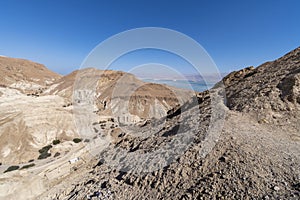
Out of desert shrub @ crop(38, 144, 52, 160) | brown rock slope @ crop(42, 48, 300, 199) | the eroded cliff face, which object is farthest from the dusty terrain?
the eroded cliff face

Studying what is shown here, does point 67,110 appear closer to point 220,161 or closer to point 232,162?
point 220,161

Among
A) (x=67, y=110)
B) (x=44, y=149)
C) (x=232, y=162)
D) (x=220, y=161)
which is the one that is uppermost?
(x=232, y=162)

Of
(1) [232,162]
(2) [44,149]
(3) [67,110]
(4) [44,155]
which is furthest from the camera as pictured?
(3) [67,110]

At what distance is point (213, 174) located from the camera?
19.4 feet

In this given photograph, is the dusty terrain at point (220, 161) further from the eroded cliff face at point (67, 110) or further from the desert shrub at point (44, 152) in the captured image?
the eroded cliff face at point (67, 110)

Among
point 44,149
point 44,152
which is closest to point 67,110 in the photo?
point 44,149

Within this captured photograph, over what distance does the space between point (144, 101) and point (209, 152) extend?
49.8 m

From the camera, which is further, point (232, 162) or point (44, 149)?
point (44, 149)

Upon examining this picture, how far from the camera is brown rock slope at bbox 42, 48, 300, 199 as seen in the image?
5.16m

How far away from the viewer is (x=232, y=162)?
6.09 metres

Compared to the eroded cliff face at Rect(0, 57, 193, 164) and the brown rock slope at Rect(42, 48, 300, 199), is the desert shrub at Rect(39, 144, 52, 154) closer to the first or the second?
the eroded cliff face at Rect(0, 57, 193, 164)

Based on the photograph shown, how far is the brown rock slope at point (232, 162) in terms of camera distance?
5.16 m

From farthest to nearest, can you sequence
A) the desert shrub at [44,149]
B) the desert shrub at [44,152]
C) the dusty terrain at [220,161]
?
the desert shrub at [44,149] < the desert shrub at [44,152] < the dusty terrain at [220,161]

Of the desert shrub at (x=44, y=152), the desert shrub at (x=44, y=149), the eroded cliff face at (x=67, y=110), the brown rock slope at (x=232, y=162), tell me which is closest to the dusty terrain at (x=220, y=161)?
the brown rock slope at (x=232, y=162)
